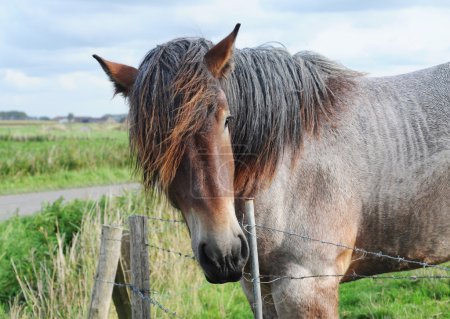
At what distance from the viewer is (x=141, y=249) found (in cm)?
373

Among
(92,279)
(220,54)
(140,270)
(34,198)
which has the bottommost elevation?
(34,198)

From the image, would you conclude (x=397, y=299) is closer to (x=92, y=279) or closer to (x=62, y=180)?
(x=92, y=279)

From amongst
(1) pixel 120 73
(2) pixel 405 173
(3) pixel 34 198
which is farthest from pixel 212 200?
(3) pixel 34 198

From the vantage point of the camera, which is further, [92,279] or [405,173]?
[92,279]

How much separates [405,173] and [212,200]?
1.37 m

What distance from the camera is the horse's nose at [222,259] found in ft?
9.05

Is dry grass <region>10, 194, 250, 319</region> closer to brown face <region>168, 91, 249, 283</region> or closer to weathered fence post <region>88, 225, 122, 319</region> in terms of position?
weathered fence post <region>88, 225, 122, 319</region>

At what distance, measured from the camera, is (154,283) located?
21.4 ft

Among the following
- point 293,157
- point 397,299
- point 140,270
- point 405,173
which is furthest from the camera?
point 397,299

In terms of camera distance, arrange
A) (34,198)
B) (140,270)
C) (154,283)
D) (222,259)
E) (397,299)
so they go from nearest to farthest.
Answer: (222,259), (140,270), (397,299), (154,283), (34,198)

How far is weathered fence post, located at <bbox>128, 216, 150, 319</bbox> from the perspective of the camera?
3.70 m

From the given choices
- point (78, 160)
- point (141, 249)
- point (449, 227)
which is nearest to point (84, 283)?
point (141, 249)

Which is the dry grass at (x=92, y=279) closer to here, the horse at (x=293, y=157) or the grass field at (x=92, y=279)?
the grass field at (x=92, y=279)

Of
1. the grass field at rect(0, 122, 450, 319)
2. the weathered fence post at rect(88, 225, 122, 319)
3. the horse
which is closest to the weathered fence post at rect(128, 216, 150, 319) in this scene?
the weathered fence post at rect(88, 225, 122, 319)
